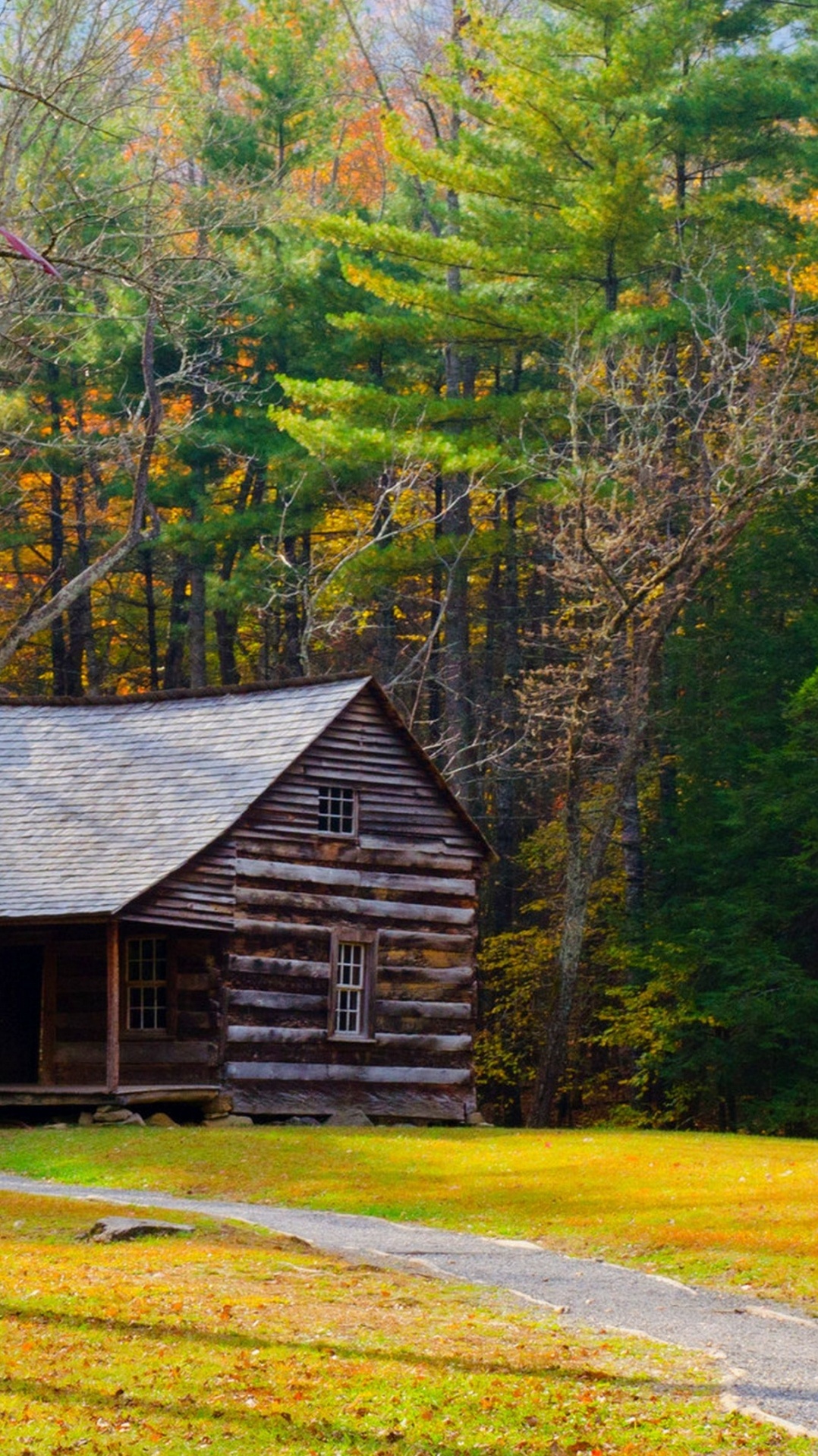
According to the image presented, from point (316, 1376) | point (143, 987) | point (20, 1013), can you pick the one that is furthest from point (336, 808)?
point (316, 1376)

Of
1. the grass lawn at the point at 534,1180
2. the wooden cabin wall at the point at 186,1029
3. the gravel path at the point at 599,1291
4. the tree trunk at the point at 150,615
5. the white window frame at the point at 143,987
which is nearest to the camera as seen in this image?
the gravel path at the point at 599,1291

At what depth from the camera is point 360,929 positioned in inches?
1259

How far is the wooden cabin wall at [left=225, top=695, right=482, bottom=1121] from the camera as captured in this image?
3073 cm

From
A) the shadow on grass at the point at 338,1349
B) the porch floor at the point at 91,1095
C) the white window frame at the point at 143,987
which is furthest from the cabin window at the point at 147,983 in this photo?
the shadow on grass at the point at 338,1349

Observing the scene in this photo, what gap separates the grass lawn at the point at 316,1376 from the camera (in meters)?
9.95

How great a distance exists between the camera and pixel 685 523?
44969 mm

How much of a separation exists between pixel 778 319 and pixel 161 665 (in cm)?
2573

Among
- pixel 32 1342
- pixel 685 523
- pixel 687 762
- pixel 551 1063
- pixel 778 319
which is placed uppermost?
pixel 778 319

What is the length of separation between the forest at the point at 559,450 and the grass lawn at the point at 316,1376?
66.5 ft

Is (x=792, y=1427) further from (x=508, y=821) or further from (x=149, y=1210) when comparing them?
(x=508, y=821)

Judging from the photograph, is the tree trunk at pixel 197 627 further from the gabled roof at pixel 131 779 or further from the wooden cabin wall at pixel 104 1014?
the wooden cabin wall at pixel 104 1014

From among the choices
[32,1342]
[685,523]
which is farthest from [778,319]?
[32,1342]

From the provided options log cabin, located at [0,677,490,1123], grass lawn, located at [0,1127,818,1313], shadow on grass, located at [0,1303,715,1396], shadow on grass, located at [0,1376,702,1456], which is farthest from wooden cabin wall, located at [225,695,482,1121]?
shadow on grass, located at [0,1376,702,1456]

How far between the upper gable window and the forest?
18.3 feet
